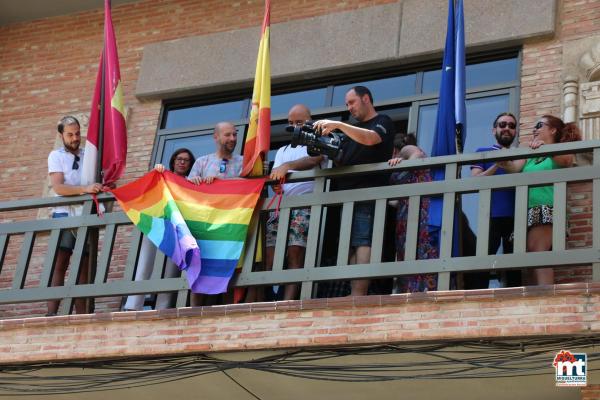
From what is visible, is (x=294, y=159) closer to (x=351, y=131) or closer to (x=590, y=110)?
(x=351, y=131)

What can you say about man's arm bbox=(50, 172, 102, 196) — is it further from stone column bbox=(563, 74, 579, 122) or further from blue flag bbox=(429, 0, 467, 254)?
stone column bbox=(563, 74, 579, 122)

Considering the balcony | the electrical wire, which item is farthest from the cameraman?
the electrical wire

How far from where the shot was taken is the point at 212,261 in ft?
29.3

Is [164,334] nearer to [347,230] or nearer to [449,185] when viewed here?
[347,230]

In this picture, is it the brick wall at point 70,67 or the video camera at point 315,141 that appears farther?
the brick wall at point 70,67

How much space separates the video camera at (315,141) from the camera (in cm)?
859

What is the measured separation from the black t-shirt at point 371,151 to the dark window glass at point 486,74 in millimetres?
2000

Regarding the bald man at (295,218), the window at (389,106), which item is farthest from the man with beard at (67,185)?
the bald man at (295,218)

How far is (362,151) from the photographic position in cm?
886

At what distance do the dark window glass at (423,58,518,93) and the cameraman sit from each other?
6.44ft

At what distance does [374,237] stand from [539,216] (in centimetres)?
120

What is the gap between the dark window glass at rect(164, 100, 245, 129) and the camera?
11805 mm

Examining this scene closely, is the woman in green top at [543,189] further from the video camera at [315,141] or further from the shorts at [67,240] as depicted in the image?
the shorts at [67,240]

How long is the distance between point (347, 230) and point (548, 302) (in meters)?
1.65
